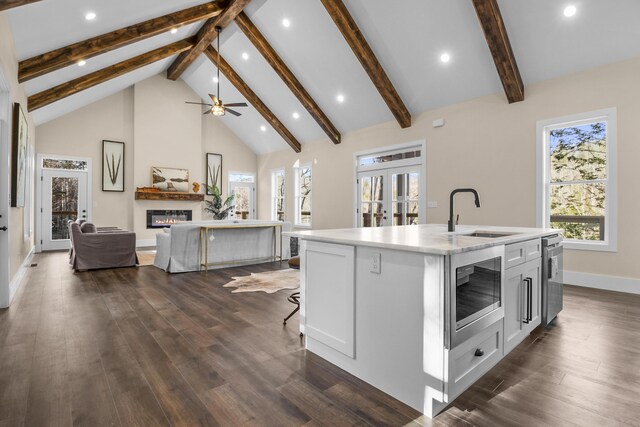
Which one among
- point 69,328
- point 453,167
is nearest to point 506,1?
point 453,167

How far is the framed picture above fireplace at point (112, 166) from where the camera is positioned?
8.47m

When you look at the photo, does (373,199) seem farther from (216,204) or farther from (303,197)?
(216,204)

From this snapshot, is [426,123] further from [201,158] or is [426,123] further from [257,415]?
[201,158]

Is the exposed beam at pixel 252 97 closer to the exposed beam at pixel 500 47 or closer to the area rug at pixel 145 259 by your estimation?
the area rug at pixel 145 259

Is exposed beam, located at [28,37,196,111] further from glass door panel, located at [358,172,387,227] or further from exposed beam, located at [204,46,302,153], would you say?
glass door panel, located at [358,172,387,227]

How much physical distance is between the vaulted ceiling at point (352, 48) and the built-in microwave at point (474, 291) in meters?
3.54

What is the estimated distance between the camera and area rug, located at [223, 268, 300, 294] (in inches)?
173

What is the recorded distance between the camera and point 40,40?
4195 millimetres

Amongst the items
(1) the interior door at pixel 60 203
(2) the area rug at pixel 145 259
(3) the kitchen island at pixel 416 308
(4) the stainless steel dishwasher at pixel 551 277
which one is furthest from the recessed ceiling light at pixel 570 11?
(1) the interior door at pixel 60 203

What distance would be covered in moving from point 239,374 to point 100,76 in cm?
650

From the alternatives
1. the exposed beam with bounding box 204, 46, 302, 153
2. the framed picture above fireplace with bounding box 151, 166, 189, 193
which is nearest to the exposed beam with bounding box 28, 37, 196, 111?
the exposed beam with bounding box 204, 46, 302, 153

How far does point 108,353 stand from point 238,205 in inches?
338

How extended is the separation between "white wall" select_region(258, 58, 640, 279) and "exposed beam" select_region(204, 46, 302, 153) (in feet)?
7.51

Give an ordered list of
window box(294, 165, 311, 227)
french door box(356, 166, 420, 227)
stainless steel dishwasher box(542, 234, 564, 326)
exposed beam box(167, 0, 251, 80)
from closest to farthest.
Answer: stainless steel dishwasher box(542, 234, 564, 326) → exposed beam box(167, 0, 251, 80) → french door box(356, 166, 420, 227) → window box(294, 165, 311, 227)
